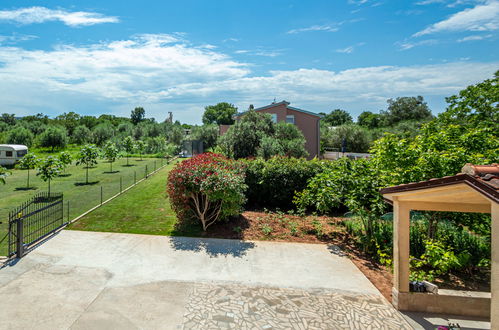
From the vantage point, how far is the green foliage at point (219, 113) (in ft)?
322

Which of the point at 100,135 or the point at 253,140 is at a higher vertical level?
the point at 100,135

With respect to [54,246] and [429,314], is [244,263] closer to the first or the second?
[429,314]

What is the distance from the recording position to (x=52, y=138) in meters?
45.0

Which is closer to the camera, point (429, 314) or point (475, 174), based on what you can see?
point (475, 174)

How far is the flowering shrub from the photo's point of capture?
9870 millimetres

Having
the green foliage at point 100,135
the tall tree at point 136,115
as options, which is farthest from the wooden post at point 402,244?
the tall tree at point 136,115

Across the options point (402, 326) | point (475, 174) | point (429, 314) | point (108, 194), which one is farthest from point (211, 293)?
point (108, 194)

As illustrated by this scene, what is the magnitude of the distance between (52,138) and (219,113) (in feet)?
202

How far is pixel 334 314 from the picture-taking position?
5.88 m

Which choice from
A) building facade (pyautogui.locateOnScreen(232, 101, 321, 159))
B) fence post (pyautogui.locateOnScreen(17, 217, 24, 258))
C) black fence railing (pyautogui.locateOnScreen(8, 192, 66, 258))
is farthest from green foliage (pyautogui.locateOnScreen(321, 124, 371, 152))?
fence post (pyautogui.locateOnScreen(17, 217, 24, 258))

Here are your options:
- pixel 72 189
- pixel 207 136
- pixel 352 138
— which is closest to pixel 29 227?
pixel 72 189

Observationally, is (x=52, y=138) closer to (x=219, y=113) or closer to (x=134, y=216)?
(x=134, y=216)

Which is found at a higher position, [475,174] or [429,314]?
[475,174]

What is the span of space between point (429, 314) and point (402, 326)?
0.89 meters
